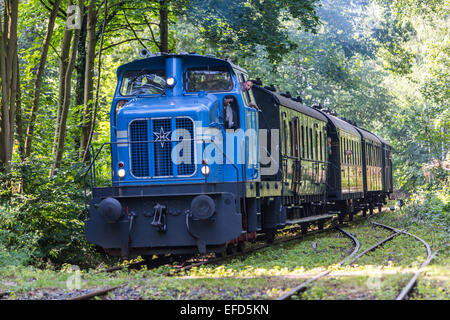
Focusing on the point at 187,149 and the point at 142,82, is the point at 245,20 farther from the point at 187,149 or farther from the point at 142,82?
the point at 187,149

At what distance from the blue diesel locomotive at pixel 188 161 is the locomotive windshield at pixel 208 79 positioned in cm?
2

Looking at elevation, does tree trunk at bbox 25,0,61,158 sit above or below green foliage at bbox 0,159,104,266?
above

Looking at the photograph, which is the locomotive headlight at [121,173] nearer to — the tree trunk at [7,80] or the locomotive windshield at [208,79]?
the locomotive windshield at [208,79]

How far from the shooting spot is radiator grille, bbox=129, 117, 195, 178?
11.2 meters

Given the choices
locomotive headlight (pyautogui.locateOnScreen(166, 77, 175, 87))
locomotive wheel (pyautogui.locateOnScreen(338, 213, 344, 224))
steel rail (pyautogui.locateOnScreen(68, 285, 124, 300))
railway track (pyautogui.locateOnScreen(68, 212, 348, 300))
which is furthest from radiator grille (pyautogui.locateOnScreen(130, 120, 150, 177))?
locomotive wheel (pyautogui.locateOnScreen(338, 213, 344, 224))

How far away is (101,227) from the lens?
430 inches

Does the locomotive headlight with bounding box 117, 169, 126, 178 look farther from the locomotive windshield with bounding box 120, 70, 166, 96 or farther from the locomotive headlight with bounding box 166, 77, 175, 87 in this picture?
the locomotive headlight with bounding box 166, 77, 175, 87

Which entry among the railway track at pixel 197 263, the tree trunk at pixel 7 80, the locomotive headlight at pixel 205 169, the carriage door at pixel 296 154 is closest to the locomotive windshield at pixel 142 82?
the locomotive headlight at pixel 205 169

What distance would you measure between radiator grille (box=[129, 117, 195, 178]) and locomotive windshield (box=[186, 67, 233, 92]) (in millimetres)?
1031

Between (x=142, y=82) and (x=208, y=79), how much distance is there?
4.20 feet

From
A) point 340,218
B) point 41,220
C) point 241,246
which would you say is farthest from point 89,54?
point 340,218

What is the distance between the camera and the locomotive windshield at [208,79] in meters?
11.9

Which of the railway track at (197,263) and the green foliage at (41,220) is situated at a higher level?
the green foliage at (41,220)
